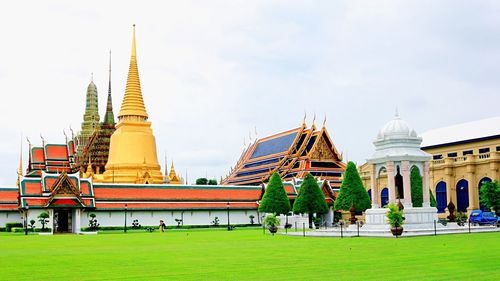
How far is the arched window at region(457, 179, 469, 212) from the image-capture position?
195ft

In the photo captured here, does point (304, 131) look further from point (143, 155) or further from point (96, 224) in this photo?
point (96, 224)

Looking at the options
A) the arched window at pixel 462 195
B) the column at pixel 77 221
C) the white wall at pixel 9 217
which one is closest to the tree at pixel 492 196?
the arched window at pixel 462 195

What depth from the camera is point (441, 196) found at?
6241 cm

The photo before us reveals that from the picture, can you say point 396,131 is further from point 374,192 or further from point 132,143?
point 132,143

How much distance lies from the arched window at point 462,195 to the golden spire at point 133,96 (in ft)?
128

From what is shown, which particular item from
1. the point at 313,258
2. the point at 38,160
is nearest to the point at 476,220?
the point at 313,258

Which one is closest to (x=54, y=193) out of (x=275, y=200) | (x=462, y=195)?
(x=275, y=200)

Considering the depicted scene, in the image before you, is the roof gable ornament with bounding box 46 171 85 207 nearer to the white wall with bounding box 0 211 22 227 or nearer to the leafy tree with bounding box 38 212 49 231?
the leafy tree with bounding box 38 212 49 231

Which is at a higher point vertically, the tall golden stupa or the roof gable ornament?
the tall golden stupa

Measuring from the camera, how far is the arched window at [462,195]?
5941cm

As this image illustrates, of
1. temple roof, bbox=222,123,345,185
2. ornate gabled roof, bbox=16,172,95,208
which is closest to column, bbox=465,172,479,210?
temple roof, bbox=222,123,345,185

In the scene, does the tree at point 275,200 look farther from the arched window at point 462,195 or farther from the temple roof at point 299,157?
the temple roof at point 299,157

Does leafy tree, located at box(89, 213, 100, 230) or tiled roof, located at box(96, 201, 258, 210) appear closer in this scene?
leafy tree, located at box(89, 213, 100, 230)

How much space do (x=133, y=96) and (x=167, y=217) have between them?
21693 millimetres
